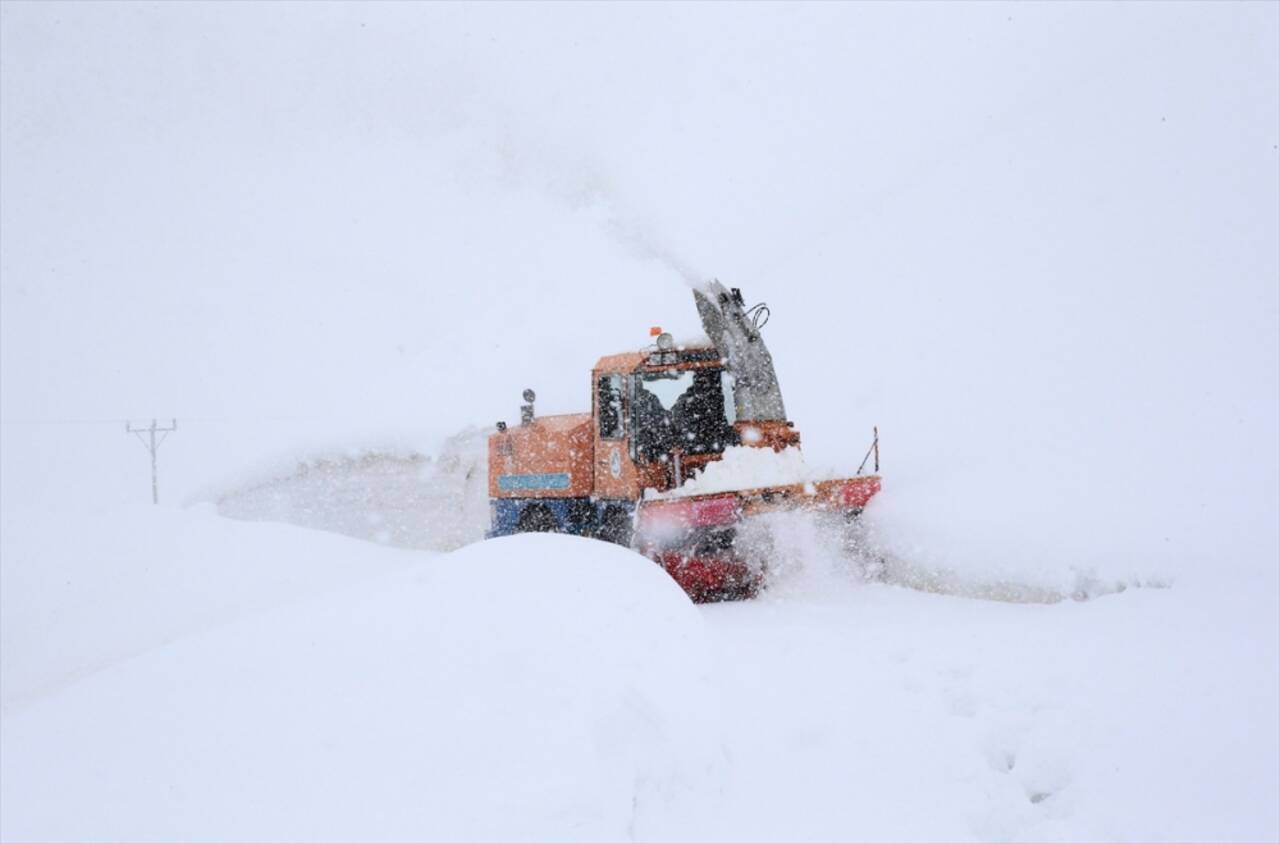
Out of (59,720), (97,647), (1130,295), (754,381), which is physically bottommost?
(97,647)

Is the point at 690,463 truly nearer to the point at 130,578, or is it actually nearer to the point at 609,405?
the point at 609,405

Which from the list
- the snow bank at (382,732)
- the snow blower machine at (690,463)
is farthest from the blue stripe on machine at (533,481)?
the snow bank at (382,732)

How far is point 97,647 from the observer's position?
28.1ft

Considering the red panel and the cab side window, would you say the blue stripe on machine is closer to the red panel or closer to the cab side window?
the cab side window

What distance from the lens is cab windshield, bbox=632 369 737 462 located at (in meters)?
8.96

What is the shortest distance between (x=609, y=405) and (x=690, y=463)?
1061mm

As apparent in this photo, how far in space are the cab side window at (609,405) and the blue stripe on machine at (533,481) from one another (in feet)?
3.30

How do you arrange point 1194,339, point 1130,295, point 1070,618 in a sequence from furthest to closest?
1. point 1130,295
2. point 1194,339
3. point 1070,618

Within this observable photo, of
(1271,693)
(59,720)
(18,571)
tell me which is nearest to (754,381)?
(1271,693)

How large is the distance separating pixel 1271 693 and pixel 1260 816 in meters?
1.22

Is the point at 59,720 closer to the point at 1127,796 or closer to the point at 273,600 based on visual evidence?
the point at 1127,796

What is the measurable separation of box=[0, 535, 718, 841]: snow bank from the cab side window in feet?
14.5

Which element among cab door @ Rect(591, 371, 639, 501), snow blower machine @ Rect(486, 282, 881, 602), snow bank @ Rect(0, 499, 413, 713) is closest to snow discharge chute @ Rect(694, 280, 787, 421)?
snow blower machine @ Rect(486, 282, 881, 602)

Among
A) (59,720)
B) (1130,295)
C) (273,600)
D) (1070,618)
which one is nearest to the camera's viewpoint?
(59,720)
